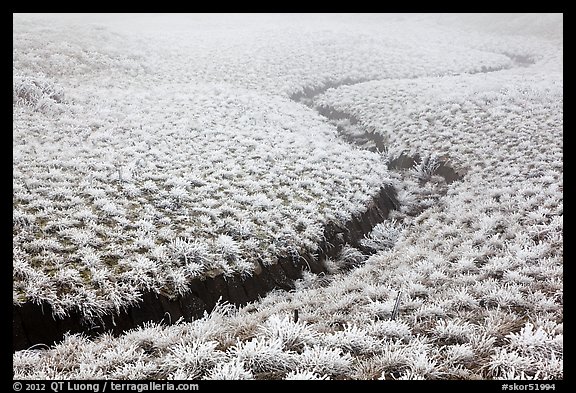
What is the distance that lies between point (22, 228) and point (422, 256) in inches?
385

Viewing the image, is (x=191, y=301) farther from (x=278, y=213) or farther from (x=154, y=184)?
(x=154, y=184)

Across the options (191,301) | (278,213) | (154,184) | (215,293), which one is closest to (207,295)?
(215,293)

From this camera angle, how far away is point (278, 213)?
35.4ft

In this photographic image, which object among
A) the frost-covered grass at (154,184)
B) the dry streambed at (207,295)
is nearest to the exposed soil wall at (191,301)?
the dry streambed at (207,295)

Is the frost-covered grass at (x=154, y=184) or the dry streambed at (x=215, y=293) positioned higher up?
the frost-covered grass at (x=154, y=184)

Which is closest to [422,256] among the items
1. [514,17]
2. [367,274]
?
[367,274]

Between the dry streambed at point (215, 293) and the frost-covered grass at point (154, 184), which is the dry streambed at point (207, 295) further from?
the frost-covered grass at point (154, 184)

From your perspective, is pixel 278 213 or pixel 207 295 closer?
pixel 207 295

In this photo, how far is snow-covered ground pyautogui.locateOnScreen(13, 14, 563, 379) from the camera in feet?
17.1

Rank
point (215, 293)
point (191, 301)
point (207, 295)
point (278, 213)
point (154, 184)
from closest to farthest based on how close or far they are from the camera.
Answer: point (191, 301), point (207, 295), point (215, 293), point (278, 213), point (154, 184)

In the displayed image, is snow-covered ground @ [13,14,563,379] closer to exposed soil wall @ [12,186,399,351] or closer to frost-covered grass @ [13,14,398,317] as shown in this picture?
frost-covered grass @ [13,14,398,317]

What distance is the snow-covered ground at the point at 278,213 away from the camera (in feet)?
17.1

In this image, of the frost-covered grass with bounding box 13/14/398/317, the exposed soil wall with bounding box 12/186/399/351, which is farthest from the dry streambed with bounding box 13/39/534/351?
the frost-covered grass with bounding box 13/14/398/317

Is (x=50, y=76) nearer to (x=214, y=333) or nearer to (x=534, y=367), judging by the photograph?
(x=214, y=333)
